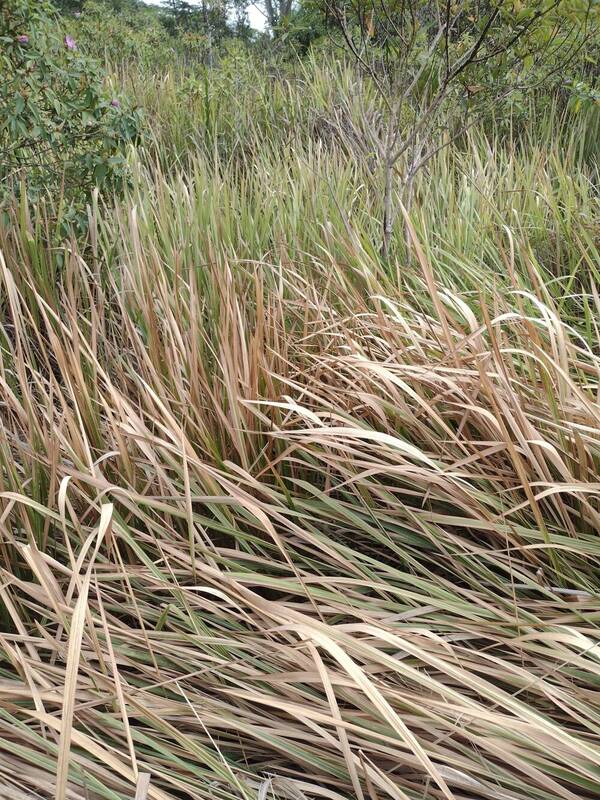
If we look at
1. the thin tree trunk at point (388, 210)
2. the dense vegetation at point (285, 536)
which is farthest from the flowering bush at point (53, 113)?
the thin tree trunk at point (388, 210)

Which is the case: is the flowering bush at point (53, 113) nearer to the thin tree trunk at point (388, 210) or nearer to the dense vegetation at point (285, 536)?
the dense vegetation at point (285, 536)

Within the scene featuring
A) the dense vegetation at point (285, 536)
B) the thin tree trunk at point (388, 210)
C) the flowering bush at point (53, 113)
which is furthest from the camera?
the thin tree trunk at point (388, 210)

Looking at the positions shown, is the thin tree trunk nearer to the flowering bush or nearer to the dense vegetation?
the dense vegetation

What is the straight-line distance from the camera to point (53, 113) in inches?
99.7

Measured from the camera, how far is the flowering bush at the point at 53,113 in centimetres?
227

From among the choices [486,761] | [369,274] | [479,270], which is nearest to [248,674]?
[486,761]

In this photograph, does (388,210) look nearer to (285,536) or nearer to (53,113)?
(53,113)

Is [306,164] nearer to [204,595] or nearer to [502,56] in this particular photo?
[502,56]

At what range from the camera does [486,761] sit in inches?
41.0

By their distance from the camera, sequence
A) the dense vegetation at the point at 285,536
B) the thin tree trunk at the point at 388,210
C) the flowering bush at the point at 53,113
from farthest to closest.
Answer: the thin tree trunk at the point at 388,210
the flowering bush at the point at 53,113
the dense vegetation at the point at 285,536

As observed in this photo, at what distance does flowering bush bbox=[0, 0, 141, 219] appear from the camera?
227cm

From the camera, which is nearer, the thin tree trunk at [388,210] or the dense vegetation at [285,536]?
the dense vegetation at [285,536]

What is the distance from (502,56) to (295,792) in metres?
2.83

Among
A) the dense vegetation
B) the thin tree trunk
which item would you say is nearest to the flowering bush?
the dense vegetation
